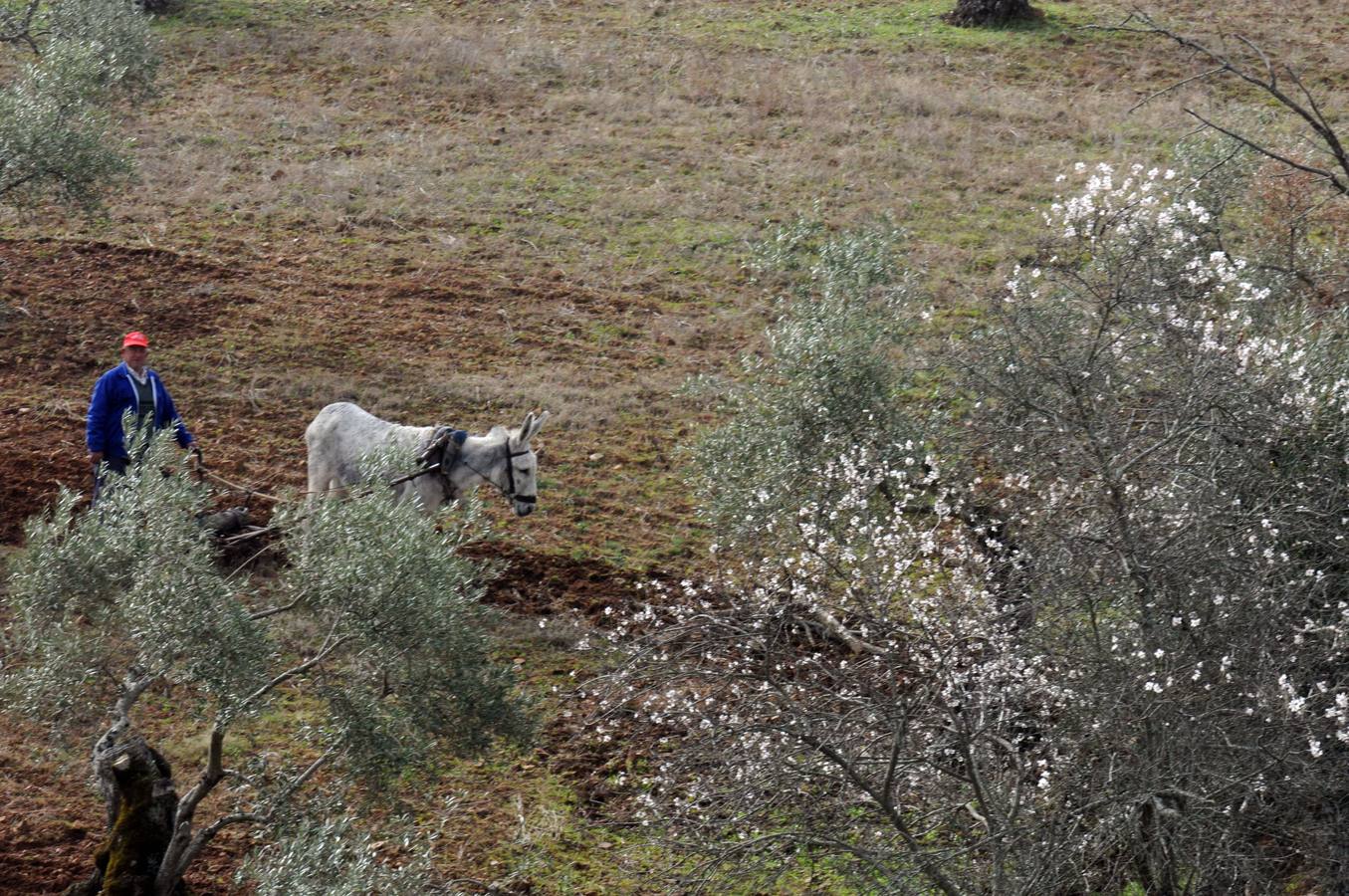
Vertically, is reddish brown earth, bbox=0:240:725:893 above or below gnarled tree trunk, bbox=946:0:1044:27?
below

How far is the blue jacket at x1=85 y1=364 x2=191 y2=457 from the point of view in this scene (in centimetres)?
1266

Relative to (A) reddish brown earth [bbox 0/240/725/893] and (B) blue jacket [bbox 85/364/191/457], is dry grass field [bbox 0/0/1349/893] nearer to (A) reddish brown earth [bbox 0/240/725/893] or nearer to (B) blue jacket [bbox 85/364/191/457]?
(A) reddish brown earth [bbox 0/240/725/893]

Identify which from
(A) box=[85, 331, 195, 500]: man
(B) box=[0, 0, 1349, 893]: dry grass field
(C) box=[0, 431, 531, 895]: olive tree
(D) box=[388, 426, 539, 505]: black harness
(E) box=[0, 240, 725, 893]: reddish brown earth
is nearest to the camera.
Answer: (C) box=[0, 431, 531, 895]: olive tree

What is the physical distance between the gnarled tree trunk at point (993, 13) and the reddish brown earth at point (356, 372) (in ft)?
A: 46.3

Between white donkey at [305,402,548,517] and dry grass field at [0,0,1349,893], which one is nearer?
white donkey at [305,402,548,517]

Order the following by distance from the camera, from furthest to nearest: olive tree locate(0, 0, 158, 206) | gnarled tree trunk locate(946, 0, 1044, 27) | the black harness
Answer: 1. gnarled tree trunk locate(946, 0, 1044, 27)
2. olive tree locate(0, 0, 158, 206)
3. the black harness

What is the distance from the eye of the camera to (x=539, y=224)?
23078 mm

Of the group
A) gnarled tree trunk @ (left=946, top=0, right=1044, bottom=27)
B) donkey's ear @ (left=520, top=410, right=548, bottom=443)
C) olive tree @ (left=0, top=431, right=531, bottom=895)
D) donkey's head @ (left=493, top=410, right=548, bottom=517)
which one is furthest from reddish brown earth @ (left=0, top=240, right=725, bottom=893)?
gnarled tree trunk @ (left=946, top=0, right=1044, bottom=27)

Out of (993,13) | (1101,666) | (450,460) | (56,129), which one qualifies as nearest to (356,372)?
(56,129)

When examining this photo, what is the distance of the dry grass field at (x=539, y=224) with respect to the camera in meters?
14.5

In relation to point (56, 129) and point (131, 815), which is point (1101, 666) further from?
point (56, 129)

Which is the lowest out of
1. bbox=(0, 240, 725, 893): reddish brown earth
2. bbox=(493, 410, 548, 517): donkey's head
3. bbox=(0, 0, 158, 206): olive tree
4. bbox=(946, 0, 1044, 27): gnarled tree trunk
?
bbox=(0, 240, 725, 893): reddish brown earth

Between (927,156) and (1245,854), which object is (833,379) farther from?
(927,156)

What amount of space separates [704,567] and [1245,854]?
23.9 ft
